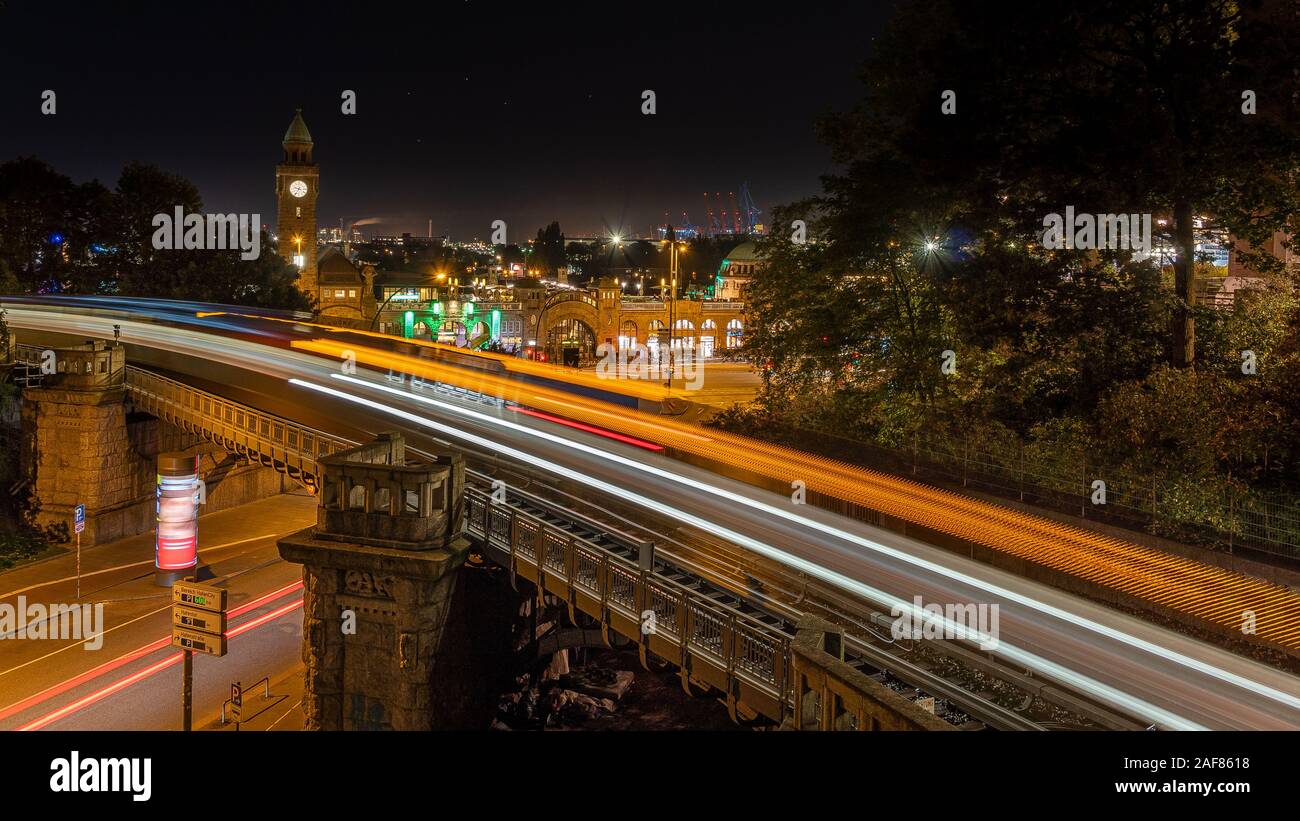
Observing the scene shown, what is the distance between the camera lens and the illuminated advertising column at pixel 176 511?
24.0 m

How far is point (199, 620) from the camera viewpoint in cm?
1352

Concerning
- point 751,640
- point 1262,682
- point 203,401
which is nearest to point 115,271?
point 203,401

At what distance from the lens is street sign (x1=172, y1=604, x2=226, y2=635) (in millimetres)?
13391

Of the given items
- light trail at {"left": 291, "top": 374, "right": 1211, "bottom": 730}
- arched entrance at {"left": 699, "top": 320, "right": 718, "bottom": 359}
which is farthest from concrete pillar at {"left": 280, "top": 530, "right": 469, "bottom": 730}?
arched entrance at {"left": 699, "top": 320, "right": 718, "bottom": 359}

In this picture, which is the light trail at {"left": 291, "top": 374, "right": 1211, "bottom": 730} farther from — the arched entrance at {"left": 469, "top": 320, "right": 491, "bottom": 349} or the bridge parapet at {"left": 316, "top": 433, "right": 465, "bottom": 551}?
the arched entrance at {"left": 469, "top": 320, "right": 491, "bottom": 349}

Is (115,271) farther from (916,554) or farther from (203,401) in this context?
(916,554)

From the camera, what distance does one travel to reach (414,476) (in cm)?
1480

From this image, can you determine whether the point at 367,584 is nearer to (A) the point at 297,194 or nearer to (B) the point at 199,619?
(B) the point at 199,619

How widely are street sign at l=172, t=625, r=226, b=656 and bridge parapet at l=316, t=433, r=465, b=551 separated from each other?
243cm

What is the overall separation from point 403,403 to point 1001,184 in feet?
51.5

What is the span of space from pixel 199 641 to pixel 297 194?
3768 inches

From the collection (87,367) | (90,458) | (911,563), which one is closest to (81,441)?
(90,458)

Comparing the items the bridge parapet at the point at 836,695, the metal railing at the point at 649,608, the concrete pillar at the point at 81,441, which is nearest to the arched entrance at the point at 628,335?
the concrete pillar at the point at 81,441

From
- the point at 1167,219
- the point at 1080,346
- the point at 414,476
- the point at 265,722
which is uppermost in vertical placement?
the point at 1167,219
